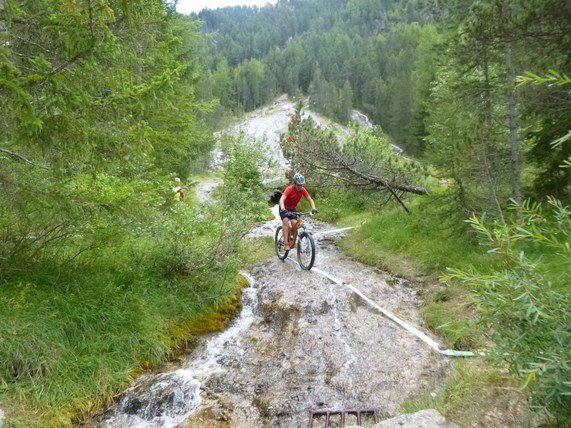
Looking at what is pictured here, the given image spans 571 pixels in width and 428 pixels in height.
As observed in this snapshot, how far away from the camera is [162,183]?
8.97 m

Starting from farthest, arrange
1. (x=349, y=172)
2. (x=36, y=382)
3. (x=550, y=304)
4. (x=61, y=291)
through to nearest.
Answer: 1. (x=349, y=172)
2. (x=61, y=291)
3. (x=36, y=382)
4. (x=550, y=304)

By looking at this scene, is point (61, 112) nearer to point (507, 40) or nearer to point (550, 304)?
point (550, 304)

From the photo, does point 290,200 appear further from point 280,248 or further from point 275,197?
point 275,197

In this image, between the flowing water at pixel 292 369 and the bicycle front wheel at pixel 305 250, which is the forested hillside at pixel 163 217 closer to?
the flowing water at pixel 292 369

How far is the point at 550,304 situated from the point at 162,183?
7.74 meters

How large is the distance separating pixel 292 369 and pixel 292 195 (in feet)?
17.4

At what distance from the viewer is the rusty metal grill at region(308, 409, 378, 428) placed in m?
4.81

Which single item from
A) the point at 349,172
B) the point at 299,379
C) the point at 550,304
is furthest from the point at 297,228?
the point at 550,304

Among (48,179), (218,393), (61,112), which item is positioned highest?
(61,112)

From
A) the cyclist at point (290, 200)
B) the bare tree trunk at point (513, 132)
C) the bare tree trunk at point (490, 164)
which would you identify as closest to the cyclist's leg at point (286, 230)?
the cyclist at point (290, 200)

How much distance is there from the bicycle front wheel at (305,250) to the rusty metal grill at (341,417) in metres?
5.12

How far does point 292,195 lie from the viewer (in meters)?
10.6

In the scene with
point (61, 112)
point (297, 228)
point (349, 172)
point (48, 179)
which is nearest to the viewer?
point (61, 112)

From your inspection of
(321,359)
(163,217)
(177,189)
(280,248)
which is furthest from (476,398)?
(177,189)
